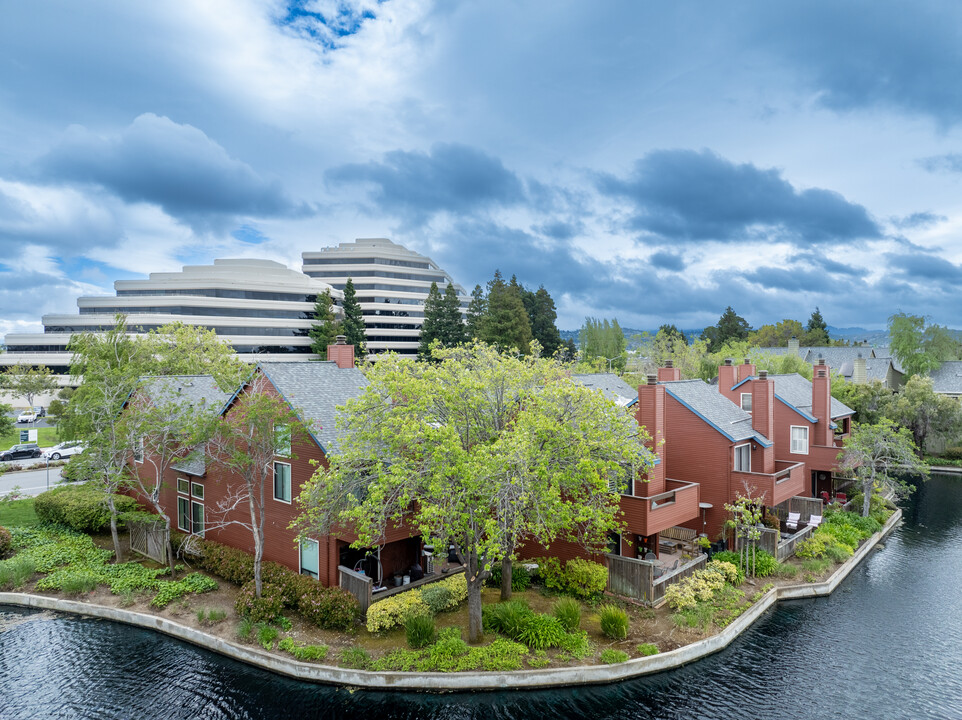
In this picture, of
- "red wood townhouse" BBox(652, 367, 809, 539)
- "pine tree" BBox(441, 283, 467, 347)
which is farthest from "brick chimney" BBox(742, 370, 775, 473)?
"pine tree" BBox(441, 283, 467, 347)

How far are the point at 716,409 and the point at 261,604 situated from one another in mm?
24780

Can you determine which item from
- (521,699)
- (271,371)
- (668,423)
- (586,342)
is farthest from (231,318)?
(521,699)

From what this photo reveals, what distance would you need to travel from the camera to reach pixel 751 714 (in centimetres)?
1585

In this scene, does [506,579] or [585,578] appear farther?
[585,578]

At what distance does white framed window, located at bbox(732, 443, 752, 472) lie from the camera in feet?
92.1

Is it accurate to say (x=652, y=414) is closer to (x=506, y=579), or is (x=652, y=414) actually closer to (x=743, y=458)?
(x=743, y=458)

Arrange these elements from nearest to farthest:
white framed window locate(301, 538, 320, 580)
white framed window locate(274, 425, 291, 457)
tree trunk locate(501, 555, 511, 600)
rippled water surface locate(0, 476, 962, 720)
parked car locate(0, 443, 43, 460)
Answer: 1. rippled water surface locate(0, 476, 962, 720)
2. white framed window locate(274, 425, 291, 457)
3. white framed window locate(301, 538, 320, 580)
4. tree trunk locate(501, 555, 511, 600)
5. parked car locate(0, 443, 43, 460)

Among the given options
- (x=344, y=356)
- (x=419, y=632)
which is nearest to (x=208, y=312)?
(x=344, y=356)

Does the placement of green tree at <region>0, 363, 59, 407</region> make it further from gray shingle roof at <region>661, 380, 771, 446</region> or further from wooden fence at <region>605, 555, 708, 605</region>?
gray shingle roof at <region>661, 380, 771, 446</region>

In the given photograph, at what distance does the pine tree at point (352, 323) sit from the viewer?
86812 mm

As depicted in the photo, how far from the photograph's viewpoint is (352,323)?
287 ft

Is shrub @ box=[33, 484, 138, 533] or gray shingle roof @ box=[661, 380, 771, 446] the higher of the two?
gray shingle roof @ box=[661, 380, 771, 446]

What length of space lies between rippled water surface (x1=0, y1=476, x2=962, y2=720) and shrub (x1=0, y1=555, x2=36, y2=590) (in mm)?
1507

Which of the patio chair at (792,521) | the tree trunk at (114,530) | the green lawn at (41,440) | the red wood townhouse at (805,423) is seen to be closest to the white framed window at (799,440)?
the red wood townhouse at (805,423)
